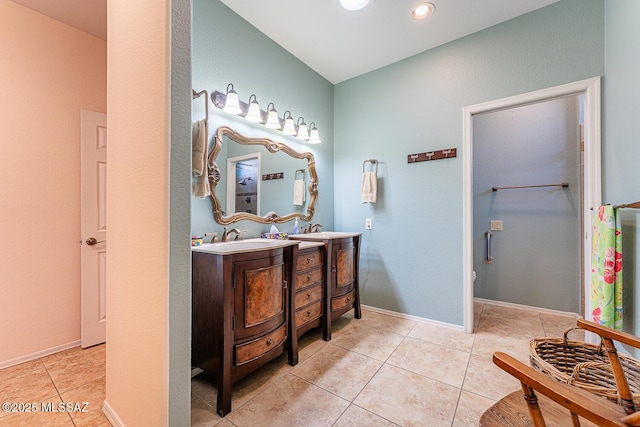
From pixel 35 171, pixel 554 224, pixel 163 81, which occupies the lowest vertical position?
pixel 554 224

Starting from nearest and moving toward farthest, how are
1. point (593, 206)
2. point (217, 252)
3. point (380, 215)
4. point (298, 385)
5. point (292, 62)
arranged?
point (217, 252) < point (298, 385) < point (593, 206) < point (292, 62) < point (380, 215)

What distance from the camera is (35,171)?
1.97 m

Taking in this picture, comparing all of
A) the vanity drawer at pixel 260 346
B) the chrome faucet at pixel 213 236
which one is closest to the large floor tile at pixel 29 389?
the vanity drawer at pixel 260 346

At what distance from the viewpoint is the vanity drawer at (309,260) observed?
2010 millimetres

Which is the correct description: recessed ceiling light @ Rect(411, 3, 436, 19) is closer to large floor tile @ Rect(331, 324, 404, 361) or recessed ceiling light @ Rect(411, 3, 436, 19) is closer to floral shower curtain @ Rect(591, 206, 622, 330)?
floral shower curtain @ Rect(591, 206, 622, 330)

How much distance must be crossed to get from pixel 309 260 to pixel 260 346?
0.73 meters

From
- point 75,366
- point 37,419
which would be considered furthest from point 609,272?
point 75,366

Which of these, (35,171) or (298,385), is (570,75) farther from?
(35,171)

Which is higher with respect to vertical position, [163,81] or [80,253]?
[163,81]

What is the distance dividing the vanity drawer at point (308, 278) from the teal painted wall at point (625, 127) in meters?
1.93

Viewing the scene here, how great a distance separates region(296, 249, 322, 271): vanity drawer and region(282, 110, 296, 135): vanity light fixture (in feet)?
4.12

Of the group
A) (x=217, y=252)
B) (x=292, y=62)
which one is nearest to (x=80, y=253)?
(x=217, y=252)

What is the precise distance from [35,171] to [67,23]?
124 centimetres

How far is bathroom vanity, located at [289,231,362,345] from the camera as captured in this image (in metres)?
2.26
